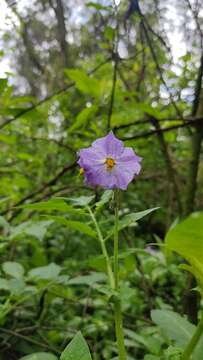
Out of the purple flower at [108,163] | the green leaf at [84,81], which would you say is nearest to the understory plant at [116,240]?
the purple flower at [108,163]

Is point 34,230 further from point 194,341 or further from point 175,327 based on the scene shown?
point 194,341

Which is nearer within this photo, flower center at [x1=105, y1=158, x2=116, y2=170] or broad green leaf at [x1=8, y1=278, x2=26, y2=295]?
flower center at [x1=105, y1=158, x2=116, y2=170]

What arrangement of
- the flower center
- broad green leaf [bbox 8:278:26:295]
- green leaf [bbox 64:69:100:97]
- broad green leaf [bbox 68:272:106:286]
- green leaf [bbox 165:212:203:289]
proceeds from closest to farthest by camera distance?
green leaf [bbox 165:212:203:289], the flower center, broad green leaf [bbox 8:278:26:295], broad green leaf [bbox 68:272:106:286], green leaf [bbox 64:69:100:97]

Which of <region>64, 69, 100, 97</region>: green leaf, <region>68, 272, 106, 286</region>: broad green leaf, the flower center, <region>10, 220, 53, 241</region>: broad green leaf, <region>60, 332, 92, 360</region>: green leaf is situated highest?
<region>64, 69, 100, 97</region>: green leaf

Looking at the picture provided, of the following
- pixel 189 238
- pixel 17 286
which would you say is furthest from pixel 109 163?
pixel 189 238

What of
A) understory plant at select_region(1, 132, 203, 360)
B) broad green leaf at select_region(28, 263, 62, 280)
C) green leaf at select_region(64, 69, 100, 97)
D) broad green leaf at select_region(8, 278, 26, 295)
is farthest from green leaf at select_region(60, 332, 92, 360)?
green leaf at select_region(64, 69, 100, 97)

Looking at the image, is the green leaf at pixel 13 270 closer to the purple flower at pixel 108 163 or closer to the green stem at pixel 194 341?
the purple flower at pixel 108 163

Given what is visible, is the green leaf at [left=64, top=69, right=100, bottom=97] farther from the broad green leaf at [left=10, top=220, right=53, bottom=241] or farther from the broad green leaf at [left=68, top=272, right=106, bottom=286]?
the broad green leaf at [left=68, top=272, right=106, bottom=286]
